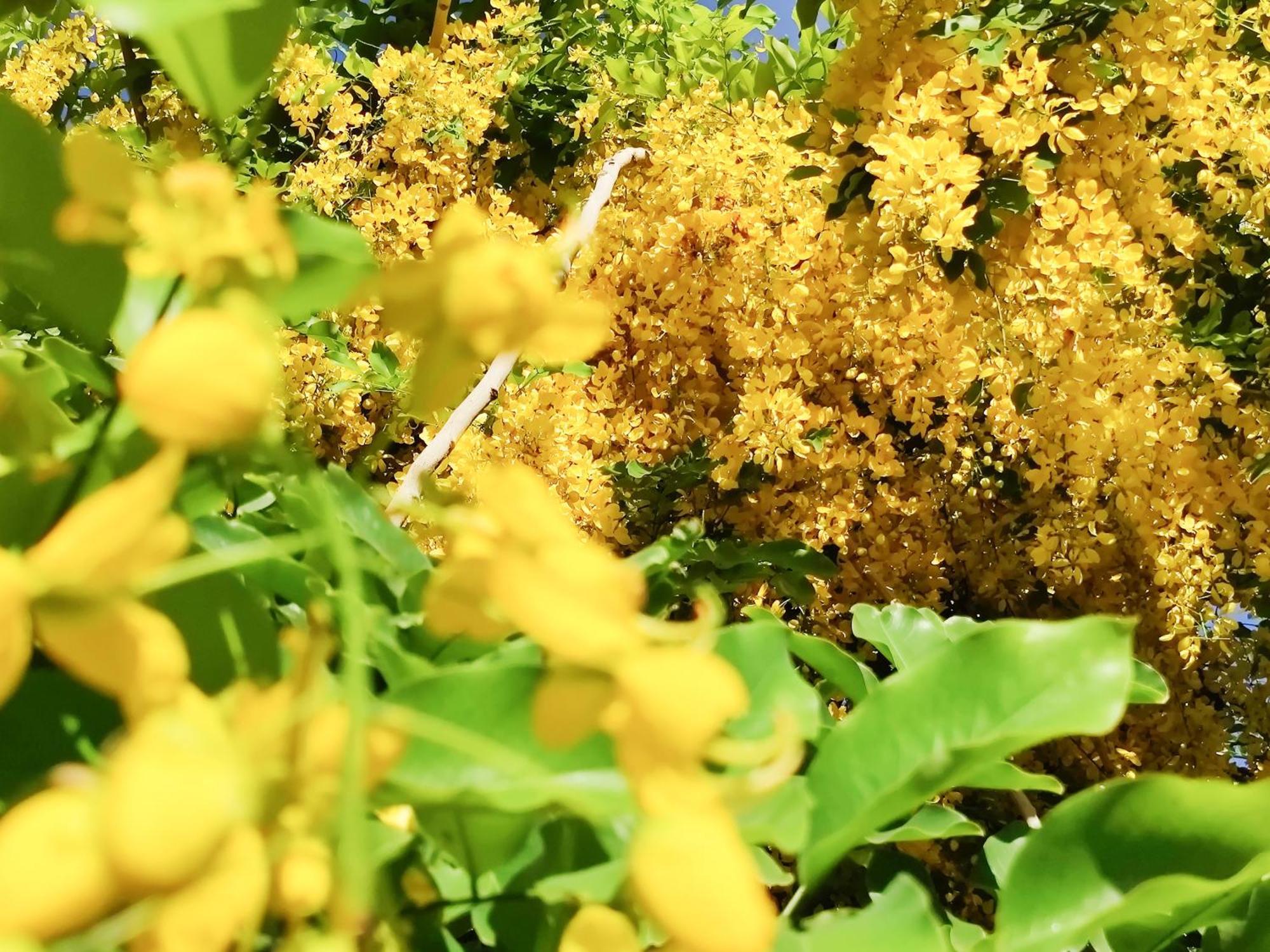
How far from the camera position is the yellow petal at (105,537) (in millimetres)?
176

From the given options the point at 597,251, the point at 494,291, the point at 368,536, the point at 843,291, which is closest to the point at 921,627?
the point at 368,536

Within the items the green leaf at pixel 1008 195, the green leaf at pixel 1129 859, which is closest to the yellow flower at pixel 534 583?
the green leaf at pixel 1129 859

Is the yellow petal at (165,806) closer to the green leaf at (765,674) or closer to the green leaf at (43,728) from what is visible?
the green leaf at (43,728)

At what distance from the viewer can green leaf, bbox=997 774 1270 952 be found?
1.14ft

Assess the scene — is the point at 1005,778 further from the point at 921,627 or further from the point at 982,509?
the point at 982,509

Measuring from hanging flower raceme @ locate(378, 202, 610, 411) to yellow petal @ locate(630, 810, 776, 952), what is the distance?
105mm

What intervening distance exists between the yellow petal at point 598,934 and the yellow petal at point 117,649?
10 cm

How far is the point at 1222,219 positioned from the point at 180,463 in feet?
5.16

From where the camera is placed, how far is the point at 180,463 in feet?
0.61

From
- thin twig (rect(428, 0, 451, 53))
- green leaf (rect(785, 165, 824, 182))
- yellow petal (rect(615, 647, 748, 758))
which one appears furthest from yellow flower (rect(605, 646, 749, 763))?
thin twig (rect(428, 0, 451, 53))

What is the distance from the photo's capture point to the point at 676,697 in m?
0.18

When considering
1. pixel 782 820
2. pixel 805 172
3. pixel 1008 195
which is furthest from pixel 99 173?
pixel 805 172

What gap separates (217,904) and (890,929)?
0.22m

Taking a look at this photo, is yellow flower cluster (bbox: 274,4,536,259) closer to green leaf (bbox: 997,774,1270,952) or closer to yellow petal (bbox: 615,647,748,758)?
green leaf (bbox: 997,774,1270,952)
